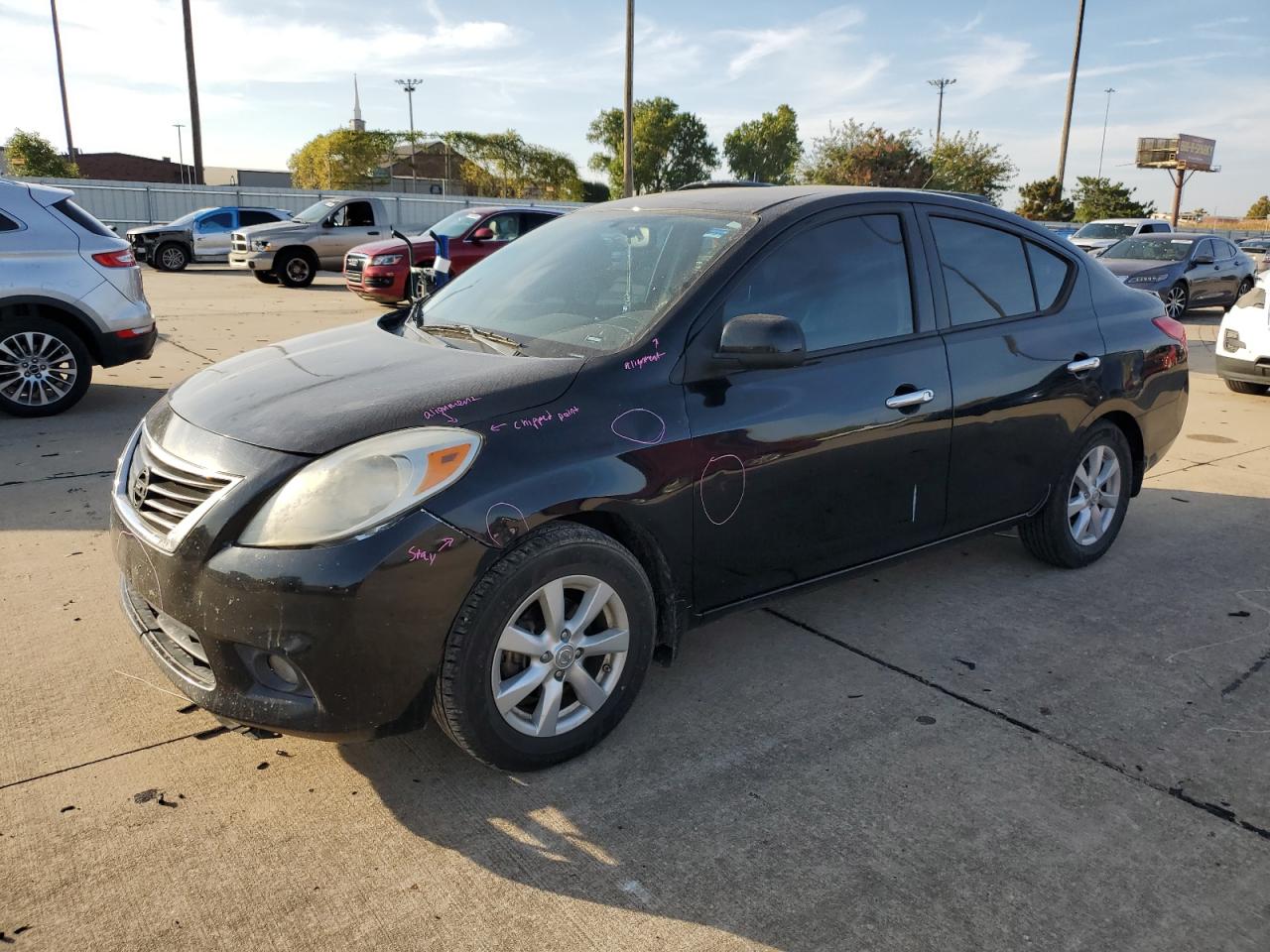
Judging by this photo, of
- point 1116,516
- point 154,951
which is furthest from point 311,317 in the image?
point 154,951

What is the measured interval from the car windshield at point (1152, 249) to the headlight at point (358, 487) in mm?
17328

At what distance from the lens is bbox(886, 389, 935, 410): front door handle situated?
362cm

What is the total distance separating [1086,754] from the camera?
3.13 meters

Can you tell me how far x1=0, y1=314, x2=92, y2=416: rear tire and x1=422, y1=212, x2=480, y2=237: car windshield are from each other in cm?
890

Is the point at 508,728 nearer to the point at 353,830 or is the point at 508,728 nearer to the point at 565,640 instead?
the point at 565,640

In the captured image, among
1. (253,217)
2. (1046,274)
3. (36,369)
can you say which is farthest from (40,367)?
(253,217)

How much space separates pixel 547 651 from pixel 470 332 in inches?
50.9

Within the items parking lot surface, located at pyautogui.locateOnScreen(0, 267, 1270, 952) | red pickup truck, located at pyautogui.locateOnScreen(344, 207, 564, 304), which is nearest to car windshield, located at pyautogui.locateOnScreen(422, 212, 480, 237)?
red pickup truck, located at pyautogui.locateOnScreen(344, 207, 564, 304)

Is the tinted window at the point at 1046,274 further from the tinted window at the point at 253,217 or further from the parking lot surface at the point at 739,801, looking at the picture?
the tinted window at the point at 253,217

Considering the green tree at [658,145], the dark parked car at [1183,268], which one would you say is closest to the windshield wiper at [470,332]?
the dark parked car at [1183,268]

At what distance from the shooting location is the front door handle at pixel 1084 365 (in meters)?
4.34

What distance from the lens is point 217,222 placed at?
A: 24672 millimetres

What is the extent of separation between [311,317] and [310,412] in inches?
484

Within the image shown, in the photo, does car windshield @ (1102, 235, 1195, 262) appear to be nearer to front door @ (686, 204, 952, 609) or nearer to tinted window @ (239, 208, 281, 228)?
front door @ (686, 204, 952, 609)
